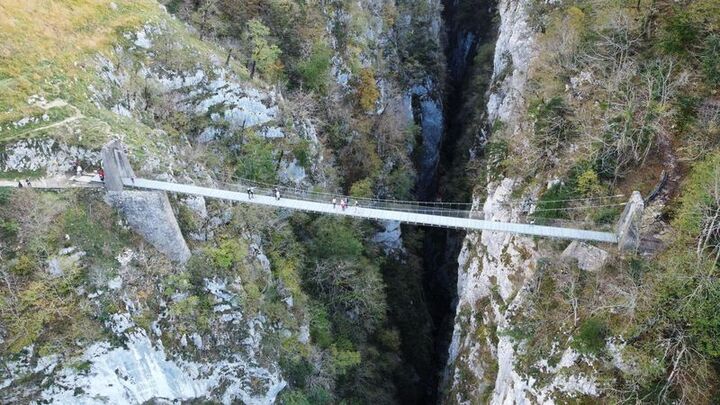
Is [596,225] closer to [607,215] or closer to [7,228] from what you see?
[607,215]

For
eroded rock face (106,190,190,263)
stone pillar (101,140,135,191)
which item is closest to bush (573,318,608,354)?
eroded rock face (106,190,190,263)

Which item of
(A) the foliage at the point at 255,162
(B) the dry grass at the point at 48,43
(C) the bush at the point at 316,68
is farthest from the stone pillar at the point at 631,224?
(B) the dry grass at the point at 48,43

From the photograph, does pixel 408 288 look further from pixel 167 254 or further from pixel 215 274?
pixel 167 254

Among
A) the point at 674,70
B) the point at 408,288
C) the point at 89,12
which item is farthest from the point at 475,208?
the point at 89,12

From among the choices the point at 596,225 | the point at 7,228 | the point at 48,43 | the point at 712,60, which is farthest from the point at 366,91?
the point at 7,228

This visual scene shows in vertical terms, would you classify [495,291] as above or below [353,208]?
below

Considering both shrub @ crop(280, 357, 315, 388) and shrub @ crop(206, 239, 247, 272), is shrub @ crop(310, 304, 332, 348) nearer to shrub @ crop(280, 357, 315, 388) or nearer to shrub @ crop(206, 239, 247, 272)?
shrub @ crop(280, 357, 315, 388)
